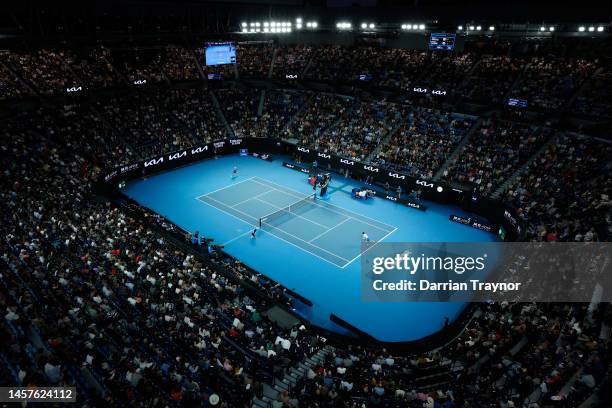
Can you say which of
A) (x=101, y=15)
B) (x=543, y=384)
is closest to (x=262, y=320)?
(x=543, y=384)

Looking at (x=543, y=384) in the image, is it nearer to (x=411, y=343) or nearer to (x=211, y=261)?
(x=411, y=343)

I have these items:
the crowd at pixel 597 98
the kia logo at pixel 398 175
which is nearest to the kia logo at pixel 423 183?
the kia logo at pixel 398 175

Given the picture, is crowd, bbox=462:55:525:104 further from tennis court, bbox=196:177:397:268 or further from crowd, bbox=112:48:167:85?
crowd, bbox=112:48:167:85

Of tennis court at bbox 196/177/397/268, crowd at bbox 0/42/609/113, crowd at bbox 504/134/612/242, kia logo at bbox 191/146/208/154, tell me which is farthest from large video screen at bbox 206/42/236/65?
crowd at bbox 504/134/612/242

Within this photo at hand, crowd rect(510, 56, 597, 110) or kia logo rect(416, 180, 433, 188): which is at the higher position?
crowd rect(510, 56, 597, 110)

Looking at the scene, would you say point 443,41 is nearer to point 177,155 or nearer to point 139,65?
point 177,155

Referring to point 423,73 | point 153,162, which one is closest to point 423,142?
point 423,73
